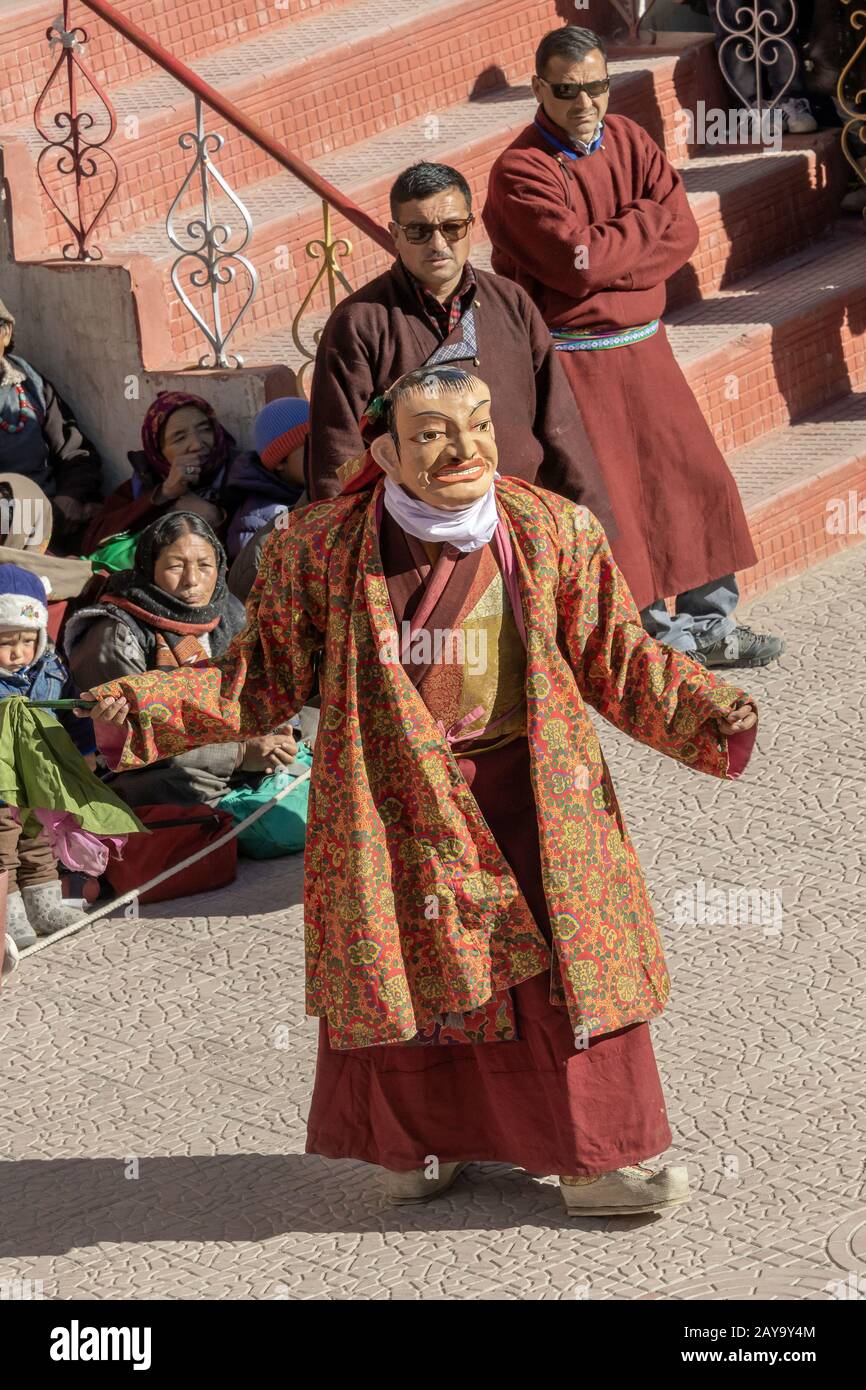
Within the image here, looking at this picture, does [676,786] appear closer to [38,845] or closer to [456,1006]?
[38,845]

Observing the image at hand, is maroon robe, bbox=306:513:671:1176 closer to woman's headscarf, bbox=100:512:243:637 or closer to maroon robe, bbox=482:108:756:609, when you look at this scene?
woman's headscarf, bbox=100:512:243:637

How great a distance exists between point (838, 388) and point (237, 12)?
10.3ft

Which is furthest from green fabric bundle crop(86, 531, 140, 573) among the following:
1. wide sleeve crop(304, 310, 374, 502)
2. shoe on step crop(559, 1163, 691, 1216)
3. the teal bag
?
shoe on step crop(559, 1163, 691, 1216)

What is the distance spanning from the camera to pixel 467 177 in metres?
9.34

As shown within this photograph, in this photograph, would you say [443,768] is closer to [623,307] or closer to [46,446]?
[623,307]

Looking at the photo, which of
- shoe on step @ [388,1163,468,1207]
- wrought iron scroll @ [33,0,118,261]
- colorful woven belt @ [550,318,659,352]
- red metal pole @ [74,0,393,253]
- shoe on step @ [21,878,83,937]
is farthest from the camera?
wrought iron scroll @ [33,0,118,261]

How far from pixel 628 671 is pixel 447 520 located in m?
0.47

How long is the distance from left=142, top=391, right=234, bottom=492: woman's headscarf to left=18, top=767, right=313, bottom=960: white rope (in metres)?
1.44

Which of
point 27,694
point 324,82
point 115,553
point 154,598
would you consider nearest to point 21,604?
point 27,694

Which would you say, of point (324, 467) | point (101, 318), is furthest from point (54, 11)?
point (324, 467)

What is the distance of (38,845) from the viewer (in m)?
6.29

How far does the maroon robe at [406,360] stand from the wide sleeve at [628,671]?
133 cm

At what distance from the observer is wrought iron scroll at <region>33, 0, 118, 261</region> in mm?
8312

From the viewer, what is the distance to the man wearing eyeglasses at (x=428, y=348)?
5.84 m
